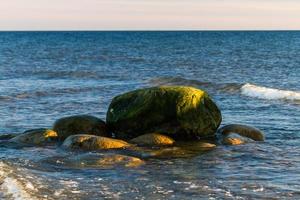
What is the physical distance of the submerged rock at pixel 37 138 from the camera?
64.6 feet

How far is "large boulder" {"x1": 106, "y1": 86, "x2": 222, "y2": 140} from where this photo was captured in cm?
2027

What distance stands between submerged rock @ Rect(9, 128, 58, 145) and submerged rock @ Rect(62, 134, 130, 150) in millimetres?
1255

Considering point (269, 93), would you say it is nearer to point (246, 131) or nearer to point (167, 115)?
point (246, 131)

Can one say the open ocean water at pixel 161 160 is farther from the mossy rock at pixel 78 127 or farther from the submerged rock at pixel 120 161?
the mossy rock at pixel 78 127

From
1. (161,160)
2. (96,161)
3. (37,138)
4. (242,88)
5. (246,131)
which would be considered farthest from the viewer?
(242,88)

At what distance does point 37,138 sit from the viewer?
19.9 metres

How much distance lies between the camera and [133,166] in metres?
16.0

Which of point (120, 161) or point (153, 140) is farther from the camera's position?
point (153, 140)

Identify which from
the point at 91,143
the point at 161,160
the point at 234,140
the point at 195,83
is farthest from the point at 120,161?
the point at 195,83

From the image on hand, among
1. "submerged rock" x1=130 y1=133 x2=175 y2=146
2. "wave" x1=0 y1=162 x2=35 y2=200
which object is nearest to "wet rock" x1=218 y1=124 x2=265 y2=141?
"submerged rock" x1=130 y1=133 x2=175 y2=146

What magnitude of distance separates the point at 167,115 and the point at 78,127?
3414 mm

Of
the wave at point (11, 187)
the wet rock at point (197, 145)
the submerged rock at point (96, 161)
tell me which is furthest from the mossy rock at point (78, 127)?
the wave at point (11, 187)

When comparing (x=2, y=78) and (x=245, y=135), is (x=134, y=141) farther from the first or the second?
(x=2, y=78)

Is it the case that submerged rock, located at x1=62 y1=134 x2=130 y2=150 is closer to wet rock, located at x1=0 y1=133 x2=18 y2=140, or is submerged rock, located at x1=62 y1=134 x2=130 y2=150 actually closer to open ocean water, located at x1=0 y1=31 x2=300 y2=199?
open ocean water, located at x1=0 y1=31 x2=300 y2=199
